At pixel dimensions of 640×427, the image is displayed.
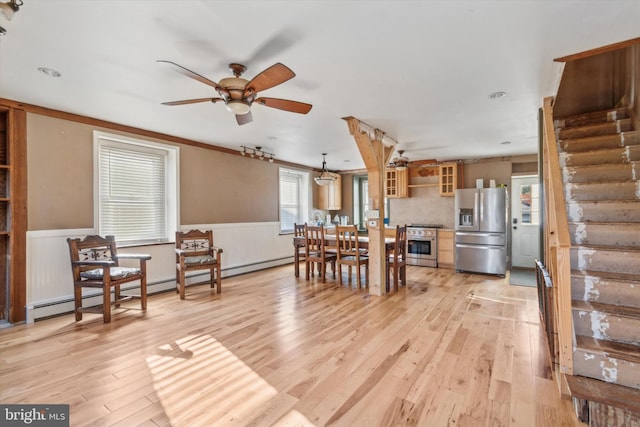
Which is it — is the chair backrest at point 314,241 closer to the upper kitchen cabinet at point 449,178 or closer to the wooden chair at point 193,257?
the wooden chair at point 193,257

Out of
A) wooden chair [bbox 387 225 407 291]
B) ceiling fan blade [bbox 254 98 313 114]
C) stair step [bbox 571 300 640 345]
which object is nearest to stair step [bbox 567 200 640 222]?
stair step [bbox 571 300 640 345]

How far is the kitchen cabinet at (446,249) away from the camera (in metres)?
6.23

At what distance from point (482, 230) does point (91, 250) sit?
20.3ft

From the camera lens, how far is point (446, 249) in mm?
6301

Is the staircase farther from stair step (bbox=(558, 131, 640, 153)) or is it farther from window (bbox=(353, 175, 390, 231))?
window (bbox=(353, 175, 390, 231))

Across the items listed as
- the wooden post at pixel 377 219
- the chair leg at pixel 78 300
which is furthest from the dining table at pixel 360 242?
the chair leg at pixel 78 300

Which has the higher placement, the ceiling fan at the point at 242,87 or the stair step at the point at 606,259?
the ceiling fan at the point at 242,87

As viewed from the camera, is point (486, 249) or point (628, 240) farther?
point (486, 249)

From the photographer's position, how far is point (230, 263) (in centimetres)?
549

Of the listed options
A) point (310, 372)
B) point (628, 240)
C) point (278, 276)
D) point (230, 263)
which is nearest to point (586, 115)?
point (628, 240)

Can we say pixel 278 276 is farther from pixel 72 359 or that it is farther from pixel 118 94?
pixel 118 94

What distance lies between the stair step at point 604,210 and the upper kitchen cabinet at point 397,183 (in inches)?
179

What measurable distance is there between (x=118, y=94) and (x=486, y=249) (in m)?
6.04

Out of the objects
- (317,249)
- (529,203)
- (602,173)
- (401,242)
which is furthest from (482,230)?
(317,249)
